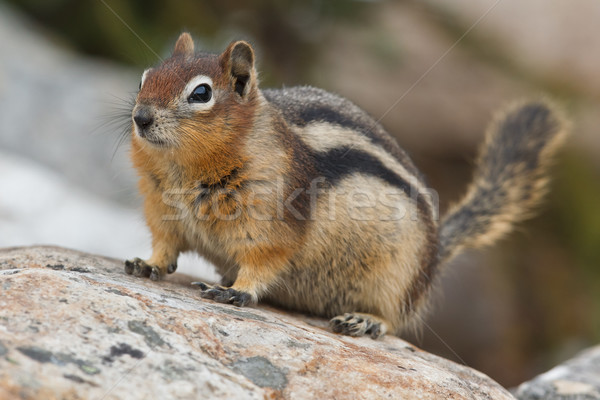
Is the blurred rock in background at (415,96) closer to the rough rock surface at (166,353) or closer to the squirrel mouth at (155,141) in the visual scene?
the squirrel mouth at (155,141)

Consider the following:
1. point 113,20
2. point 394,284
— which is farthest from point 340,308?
point 113,20

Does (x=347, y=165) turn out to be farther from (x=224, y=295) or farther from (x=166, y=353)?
(x=166, y=353)

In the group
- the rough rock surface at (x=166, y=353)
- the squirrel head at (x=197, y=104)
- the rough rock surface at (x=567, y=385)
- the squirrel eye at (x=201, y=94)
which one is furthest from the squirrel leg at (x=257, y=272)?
the rough rock surface at (x=567, y=385)

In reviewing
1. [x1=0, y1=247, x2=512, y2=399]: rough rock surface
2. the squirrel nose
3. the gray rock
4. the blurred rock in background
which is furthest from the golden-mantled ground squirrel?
the gray rock

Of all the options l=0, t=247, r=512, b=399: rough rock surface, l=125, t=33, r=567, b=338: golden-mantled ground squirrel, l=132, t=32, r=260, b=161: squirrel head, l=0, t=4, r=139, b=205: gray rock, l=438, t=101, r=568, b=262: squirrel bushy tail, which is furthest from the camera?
l=0, t=4, r=139, b=205: gray rock

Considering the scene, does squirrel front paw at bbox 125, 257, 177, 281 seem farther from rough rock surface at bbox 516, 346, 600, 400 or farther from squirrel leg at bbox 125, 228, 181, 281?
rough rock surface at bbox 516, 346, 600, 400

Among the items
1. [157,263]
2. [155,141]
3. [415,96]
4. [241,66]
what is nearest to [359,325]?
[157,263]
